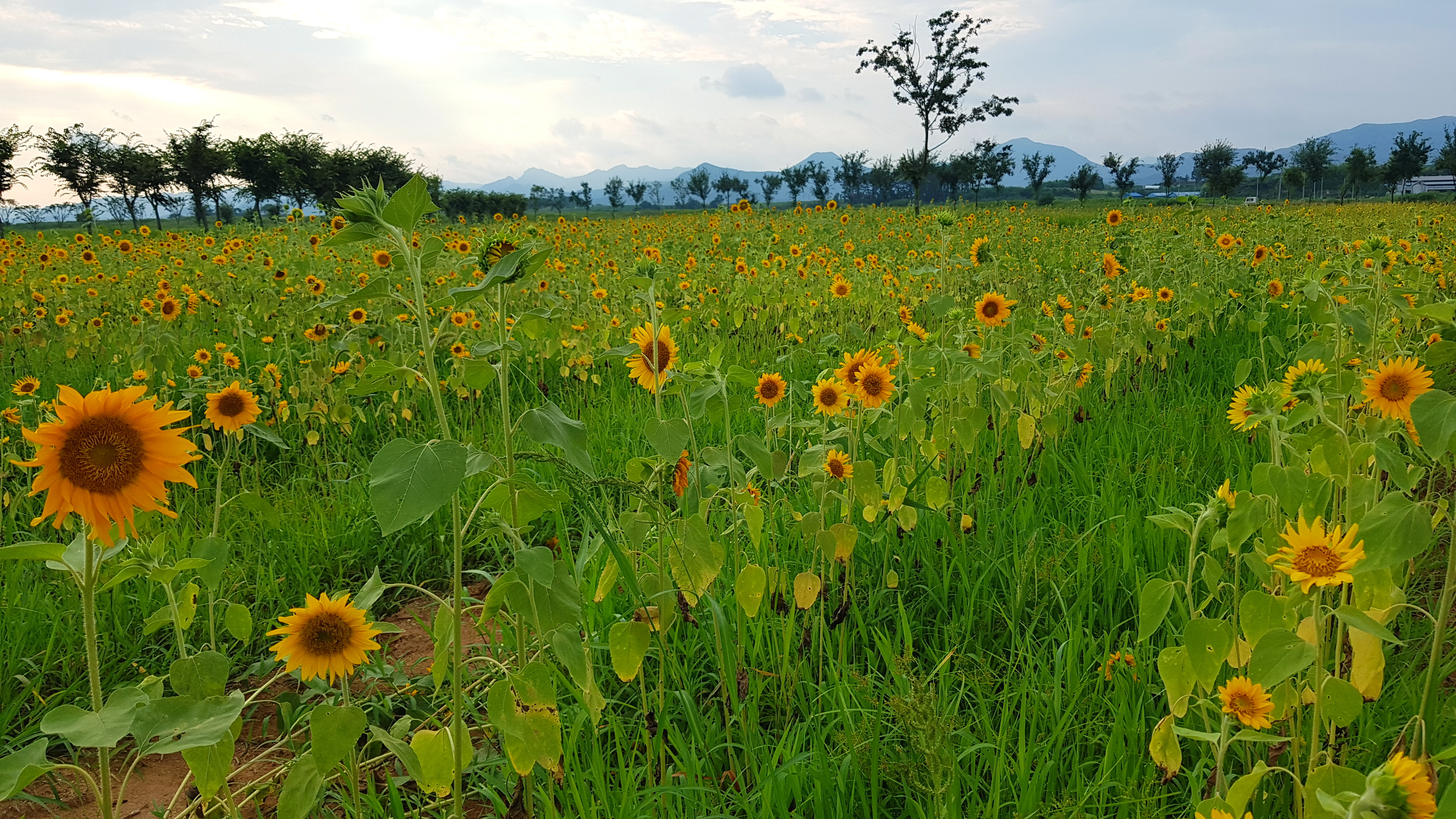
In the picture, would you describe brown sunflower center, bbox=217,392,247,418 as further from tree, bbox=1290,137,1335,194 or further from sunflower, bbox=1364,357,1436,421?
tree, bbox=1290,137,1335,194

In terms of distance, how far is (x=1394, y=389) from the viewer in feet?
5.28

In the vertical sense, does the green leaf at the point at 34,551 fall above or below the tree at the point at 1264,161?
below

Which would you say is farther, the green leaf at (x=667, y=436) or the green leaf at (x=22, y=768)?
the green leaf at (x=667, y=436)

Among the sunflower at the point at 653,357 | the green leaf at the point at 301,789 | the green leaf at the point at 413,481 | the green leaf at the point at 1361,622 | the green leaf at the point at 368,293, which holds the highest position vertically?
the green leaf at the point at 368,293

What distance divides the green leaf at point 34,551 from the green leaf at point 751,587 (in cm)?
108

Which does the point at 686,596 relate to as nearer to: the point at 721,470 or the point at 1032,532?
the point at 721,470

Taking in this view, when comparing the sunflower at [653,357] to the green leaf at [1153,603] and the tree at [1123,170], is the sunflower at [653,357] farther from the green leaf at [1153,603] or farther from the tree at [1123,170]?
the tree at [1123,170]

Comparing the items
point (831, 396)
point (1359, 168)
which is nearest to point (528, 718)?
point (831, 396)

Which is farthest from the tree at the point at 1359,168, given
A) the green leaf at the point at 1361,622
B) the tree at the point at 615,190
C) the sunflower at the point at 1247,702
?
the green leaf at the point at 1361,622

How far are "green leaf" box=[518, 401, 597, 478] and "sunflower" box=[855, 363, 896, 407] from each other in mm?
1344

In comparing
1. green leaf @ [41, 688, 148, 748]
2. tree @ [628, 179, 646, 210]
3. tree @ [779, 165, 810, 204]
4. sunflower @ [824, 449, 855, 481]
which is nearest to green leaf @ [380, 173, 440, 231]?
green leaf @ [41, 688, 148, 748]

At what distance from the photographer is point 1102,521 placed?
2523 millimetres

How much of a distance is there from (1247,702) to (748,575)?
0.90m

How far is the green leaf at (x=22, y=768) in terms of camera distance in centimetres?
89
